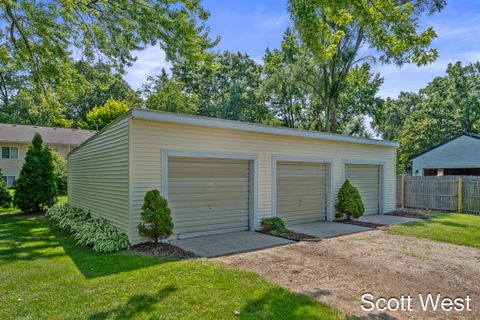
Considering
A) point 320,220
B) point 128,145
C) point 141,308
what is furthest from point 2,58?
point 320,220

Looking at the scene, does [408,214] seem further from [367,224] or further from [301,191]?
[301,191]

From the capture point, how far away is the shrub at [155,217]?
6176mm

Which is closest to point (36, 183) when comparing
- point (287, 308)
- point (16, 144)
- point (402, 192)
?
point (287, 308)

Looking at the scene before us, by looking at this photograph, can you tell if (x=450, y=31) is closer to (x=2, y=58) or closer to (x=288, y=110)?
(x=2, y=58)

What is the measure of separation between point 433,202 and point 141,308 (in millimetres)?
13981

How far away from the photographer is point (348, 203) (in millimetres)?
9883

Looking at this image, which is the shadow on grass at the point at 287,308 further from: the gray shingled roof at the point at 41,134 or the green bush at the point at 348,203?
the gray shingled roof at the point at 41,134

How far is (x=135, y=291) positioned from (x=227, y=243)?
3.01 metres

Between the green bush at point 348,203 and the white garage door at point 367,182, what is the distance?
3.21 ft

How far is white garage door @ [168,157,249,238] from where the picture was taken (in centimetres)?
723

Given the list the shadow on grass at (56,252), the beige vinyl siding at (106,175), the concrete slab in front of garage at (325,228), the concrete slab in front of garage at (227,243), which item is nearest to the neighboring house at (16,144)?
the beige vinyl siding at (106,175)

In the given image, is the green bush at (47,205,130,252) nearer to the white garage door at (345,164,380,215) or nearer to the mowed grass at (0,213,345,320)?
the mowed grass at (0,213,345,320)

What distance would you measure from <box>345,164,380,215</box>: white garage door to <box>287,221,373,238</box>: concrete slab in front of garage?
7.64 ft

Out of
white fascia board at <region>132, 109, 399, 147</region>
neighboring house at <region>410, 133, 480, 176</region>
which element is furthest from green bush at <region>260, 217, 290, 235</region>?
neighboring house at <region>410, 133, 480, 176</region>
